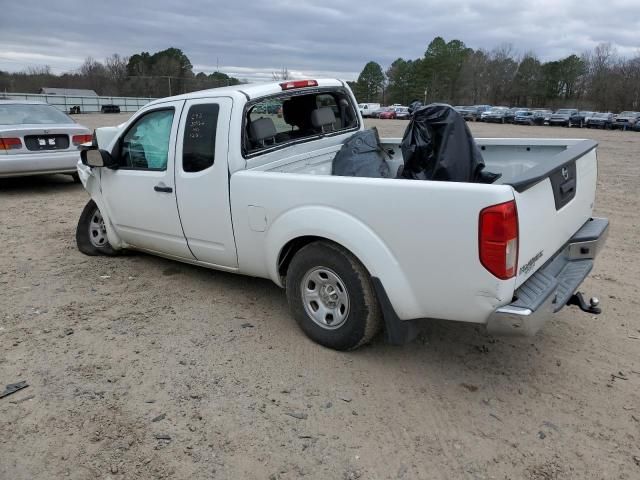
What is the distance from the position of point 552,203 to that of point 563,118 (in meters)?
48.7

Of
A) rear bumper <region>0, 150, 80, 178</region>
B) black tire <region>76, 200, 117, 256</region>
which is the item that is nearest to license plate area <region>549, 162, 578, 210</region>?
black tire <region>76, 200, 117, 256</region>

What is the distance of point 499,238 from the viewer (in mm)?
2715

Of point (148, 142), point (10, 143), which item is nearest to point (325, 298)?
point (148, 142)

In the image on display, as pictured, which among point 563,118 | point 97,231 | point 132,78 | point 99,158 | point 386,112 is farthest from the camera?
point 132,78

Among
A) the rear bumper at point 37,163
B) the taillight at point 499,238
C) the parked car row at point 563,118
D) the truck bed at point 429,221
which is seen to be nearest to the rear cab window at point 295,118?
the truck bed at point 429,221

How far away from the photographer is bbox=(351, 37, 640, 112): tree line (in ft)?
240

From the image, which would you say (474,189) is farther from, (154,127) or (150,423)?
(154,127)

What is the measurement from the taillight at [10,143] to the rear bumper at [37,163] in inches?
5.3

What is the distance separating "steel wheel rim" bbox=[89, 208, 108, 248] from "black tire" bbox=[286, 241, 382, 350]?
308 centimetres

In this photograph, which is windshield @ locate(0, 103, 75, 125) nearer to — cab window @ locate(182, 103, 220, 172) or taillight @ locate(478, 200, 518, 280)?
cab window @ locate(182, 103, 220, 172)

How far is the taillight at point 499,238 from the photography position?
2.69m

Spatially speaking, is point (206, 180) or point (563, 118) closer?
point (206, 180)

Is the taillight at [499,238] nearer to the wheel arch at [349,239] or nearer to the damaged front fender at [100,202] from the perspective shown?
the wheel arch at [349,239]

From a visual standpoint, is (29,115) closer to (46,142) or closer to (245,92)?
(46,142)
